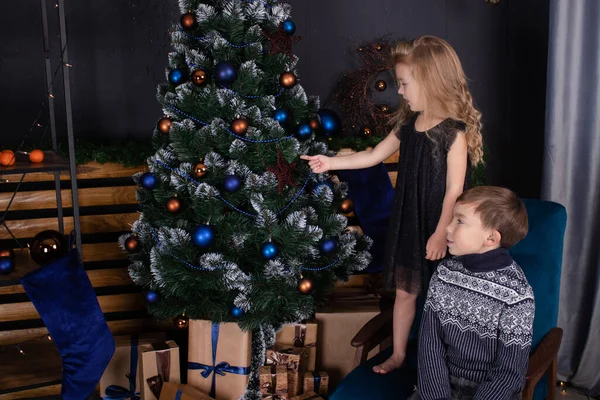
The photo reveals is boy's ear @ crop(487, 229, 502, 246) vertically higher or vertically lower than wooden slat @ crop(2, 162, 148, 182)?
lower

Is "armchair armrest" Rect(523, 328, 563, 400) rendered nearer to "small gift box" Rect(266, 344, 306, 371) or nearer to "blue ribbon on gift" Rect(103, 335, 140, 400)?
"small gift box" Rect(266, 344, 306, 371)

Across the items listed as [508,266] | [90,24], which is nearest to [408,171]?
[508,266]

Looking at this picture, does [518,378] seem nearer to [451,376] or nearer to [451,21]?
[451,376]

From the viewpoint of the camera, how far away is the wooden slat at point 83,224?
3.40 metres

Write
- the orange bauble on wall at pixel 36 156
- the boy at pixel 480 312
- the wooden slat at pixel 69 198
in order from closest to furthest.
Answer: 1. the boy at pixel 480 312
2. the orange bauble on wall at pixel 36 156
3. the wooden slat at pixel 69 198

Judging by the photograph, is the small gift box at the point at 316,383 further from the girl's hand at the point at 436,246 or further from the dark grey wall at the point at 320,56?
the dark grey wall at the point at 320,56

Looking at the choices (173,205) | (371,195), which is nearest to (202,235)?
(173,205)

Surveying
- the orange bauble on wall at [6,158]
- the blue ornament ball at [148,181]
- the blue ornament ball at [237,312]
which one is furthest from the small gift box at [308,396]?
the orange bauble on wall at [6,158]

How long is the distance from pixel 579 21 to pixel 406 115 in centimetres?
112

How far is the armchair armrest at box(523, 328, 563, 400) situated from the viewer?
2145 millimetres

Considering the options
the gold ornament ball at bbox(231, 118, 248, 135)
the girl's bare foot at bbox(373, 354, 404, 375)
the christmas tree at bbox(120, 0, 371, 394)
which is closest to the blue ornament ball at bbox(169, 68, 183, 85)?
the christmas tree at bbox(120, 0, 371, 394)

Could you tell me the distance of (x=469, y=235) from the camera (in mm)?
2156

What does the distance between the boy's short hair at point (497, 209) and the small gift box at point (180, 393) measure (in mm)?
1350

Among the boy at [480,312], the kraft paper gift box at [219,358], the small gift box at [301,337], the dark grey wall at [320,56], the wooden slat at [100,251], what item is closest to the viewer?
the boy at [480,312]
